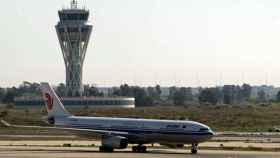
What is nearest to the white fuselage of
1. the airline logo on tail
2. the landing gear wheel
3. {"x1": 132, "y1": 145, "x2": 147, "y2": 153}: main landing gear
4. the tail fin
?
{"x1": 132, "y1": 145, "x2": 147, "y2": 153}: main landing gear

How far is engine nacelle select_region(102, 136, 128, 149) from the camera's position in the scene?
76.4 meters

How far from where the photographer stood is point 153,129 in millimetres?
76812

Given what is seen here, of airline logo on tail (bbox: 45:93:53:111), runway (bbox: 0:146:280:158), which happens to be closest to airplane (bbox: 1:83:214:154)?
runway (bbox: 0:146:280:158)

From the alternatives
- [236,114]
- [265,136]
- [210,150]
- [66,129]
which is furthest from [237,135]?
[236,114]

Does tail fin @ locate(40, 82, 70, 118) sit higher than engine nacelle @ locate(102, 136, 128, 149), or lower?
higher

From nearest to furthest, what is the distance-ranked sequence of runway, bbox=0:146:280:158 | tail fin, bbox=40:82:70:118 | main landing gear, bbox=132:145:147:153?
runway, bbox=0:146:280:158
main landing gear, bbox=132:145:147:153
tail fin, bbox=40:82:70:118

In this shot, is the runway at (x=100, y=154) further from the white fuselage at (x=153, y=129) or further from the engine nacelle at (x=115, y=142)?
the white fuselage at (x=153, y=129)

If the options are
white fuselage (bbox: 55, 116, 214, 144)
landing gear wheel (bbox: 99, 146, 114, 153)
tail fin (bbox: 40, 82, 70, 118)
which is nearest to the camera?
white fuselage (bbox: 55, 116, 214, 144)

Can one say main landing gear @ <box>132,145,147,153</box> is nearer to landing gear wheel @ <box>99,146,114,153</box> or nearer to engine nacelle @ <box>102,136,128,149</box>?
engine nacelle @ <box>102,136,128,149</box>

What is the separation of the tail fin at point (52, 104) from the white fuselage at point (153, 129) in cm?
210

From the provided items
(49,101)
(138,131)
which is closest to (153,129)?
(138,131)

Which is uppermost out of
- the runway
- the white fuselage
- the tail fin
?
the tail fin

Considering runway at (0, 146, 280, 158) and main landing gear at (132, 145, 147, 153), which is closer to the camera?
runway at (0, 146, 280, 158)

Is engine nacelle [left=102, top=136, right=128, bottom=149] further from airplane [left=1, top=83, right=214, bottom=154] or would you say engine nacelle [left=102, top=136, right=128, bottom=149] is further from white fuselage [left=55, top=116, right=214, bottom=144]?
white fuselage [left=55, top=116, right=214, bottom=144]
